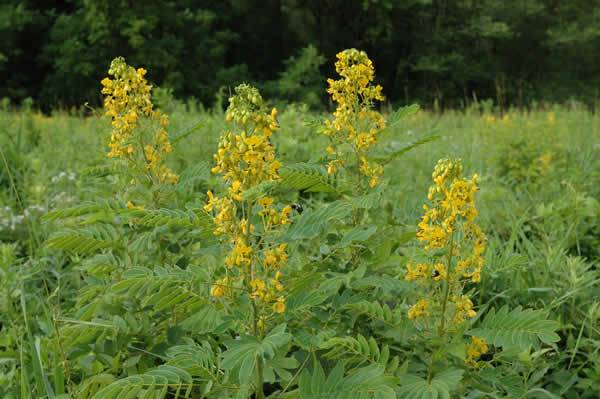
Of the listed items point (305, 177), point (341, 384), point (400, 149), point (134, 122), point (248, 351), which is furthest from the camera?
point (134, 122)

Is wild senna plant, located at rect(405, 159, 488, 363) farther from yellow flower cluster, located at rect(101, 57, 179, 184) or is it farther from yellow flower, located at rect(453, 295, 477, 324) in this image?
yellow flower cluster, located at rect(101, 57, 179, 184)

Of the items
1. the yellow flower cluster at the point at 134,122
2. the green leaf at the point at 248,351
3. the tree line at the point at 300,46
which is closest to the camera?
the green leaf at the point at 248,351

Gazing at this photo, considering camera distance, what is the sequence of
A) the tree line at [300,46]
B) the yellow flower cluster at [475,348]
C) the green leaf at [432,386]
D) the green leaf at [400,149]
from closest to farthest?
the green leaf at [432,386], the yellow flower cluster at [475,348], the green leaf at [400,149], the tree line at [300,46]

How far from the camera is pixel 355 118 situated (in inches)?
69.8

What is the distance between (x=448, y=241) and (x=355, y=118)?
49 centimetres

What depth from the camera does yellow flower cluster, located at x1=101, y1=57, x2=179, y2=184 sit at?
1.93 meters

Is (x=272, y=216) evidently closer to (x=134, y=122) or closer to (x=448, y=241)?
(x=448, y=241)

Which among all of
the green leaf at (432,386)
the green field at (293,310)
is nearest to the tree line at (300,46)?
the green field at (293,310)

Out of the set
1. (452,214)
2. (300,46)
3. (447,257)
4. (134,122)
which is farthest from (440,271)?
(300,46)

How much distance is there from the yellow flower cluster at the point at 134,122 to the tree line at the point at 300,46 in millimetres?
14955

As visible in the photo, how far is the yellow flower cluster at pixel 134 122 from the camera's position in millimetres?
1935

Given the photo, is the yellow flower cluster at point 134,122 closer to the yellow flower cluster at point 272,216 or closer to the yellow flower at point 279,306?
the yellow flower cluster at point 272,216

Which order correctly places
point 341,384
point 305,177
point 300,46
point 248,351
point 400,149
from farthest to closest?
1. point 300,46
2. point 400,149
3. point 305,177
4. point 341,384
5. point 248,351

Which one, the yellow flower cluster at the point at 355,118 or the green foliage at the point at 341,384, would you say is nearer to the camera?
the green foliage at the point at 341,384
